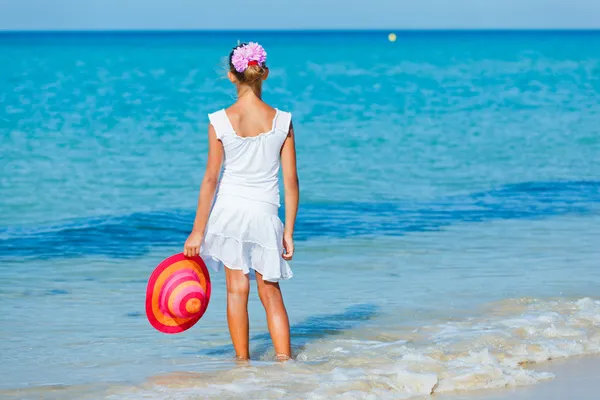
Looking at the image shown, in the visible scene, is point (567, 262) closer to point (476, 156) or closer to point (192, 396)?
point (192, 396)

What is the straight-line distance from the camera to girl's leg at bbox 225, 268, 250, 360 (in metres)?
5.38

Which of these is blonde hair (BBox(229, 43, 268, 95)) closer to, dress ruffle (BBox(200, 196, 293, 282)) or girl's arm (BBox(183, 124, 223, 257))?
girl's arm (BBox(183, 124, 223, 257))

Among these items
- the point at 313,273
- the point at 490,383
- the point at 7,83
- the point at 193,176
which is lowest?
the point at 490,383

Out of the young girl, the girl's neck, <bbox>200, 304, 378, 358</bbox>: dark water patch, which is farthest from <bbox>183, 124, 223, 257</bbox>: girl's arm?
<bbox>200, 304, 378, 358</bbox>: dark water patch

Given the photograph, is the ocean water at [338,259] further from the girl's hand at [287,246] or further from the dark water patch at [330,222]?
the girl's hand at [287,246]

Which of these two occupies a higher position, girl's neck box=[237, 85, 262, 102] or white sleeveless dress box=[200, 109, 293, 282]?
girl's neck box=[237, 85, 262, 102]

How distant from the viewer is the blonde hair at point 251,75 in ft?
17.0

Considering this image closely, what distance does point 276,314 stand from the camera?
17.9 feet

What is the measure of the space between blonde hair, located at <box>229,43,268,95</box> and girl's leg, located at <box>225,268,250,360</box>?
0.97m

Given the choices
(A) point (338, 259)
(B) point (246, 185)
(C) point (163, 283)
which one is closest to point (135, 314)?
(C) point (163, 283)

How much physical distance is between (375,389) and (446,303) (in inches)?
89.9

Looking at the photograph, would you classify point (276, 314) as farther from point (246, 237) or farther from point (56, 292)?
point (56, 292)

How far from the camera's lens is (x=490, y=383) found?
509cm

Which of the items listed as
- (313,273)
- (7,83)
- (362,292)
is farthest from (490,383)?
(7,83)
